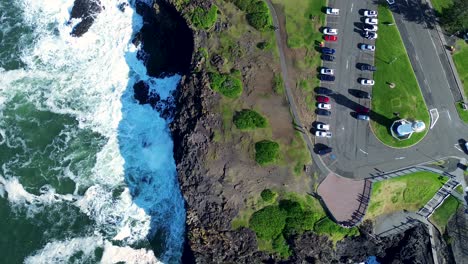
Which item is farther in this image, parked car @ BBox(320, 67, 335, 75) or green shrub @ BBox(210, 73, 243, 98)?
parked car @ BBox(320, 67, 335, 75)

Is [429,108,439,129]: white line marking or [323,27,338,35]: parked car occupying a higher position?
[323,27,338,35]: parked car

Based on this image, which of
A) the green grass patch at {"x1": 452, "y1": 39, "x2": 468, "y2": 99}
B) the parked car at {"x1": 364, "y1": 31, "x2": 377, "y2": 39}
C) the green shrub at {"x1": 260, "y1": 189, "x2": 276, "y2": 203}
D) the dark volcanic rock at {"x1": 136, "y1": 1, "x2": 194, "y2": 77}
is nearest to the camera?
the green shrub at {"x1": 260, "y1": 189, "x2": 276, "y2": 203}

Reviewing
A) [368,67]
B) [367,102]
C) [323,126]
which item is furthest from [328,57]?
[323,126]

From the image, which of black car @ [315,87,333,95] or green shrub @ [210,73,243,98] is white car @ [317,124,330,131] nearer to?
black car @ [315,87,333,95]

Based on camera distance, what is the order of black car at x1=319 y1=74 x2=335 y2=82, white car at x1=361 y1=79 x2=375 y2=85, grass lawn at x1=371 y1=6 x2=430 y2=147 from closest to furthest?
1. grass lawn at x1=371 y1=6 x2=430 y2=147
2. white car at x1=361 y1=79 x2=375 y2=85
3. black car at x1=319 y1=74 x2=335 y2=82

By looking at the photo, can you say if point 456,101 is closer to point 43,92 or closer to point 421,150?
point 421,150

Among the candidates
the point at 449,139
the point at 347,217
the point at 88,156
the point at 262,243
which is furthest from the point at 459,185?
the point at 88,156

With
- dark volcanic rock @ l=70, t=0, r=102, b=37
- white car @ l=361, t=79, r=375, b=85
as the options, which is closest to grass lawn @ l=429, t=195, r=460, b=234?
white car @ l=361, t=79, r=375, b=85
